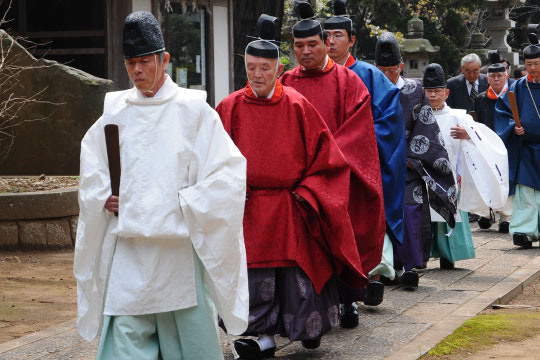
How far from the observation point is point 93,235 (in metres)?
4.54

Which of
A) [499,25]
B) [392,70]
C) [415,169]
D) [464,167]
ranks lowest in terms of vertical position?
[464,167]

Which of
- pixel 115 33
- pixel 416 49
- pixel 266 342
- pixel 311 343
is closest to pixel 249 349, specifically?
pixel 266 342

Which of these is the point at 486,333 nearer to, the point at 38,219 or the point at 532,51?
the point at 38,219

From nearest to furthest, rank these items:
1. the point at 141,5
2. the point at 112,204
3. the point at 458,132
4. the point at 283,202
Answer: the point at 112,204, the point at 283,202, the point at 458,132, the point at 141,5

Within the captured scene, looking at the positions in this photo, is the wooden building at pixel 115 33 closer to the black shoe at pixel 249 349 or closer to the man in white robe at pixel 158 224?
the black shoe at pixel 249 349

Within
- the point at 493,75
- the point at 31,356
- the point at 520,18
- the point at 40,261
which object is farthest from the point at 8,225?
the point at 520,18

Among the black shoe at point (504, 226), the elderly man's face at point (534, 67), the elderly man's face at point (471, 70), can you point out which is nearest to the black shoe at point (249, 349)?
the elderly man's face at point (534, 67)

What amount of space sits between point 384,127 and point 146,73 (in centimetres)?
265

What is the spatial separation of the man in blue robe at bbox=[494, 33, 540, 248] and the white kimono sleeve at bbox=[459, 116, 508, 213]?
949 millimetres

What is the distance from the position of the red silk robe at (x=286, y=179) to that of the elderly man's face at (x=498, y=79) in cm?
705

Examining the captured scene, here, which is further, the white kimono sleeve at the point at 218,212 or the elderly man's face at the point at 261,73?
the elderly man's face at the point at 261,73

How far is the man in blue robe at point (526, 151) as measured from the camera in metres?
10.4

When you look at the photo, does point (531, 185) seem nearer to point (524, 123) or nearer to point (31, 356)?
point (524, 123)

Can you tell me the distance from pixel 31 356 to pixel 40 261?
332 cm
